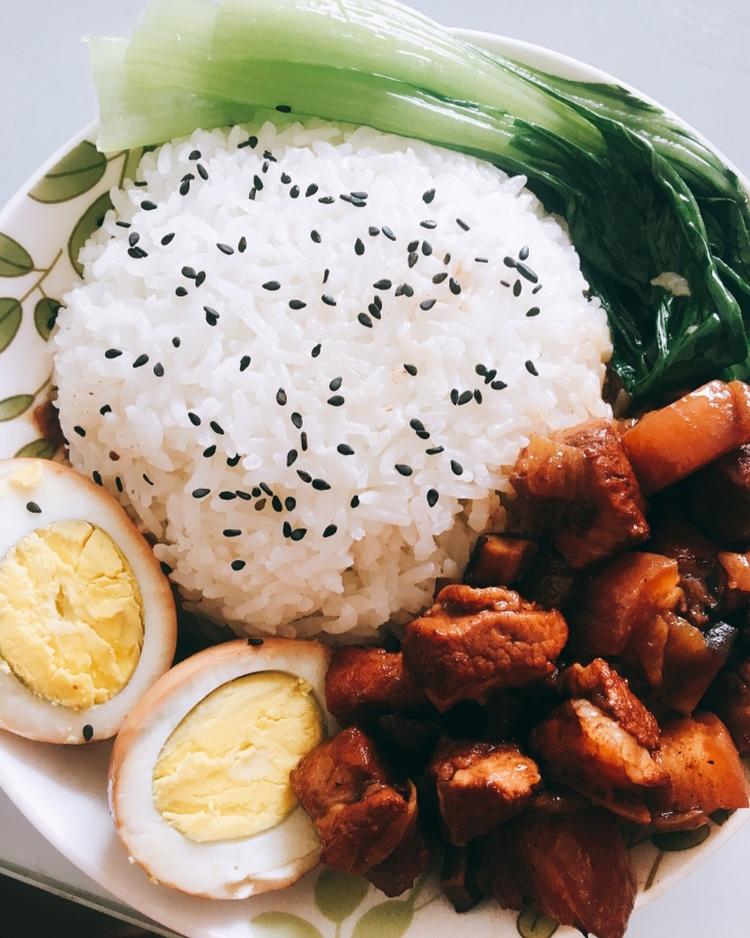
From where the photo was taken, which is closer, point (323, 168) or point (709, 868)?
point (323, 168)

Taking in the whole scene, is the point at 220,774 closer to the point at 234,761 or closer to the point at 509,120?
the point at 234,761

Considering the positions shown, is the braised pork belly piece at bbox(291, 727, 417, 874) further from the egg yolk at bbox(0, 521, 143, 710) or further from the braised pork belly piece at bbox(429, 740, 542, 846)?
the egg yolk at bbox(0, 521, 143, 710)

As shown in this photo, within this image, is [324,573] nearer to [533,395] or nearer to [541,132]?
[533,395]

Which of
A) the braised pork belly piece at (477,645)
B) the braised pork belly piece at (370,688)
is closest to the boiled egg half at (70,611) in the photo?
the braised pork belly piece at (370,688)

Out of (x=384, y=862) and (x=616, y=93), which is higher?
(x=616, y=93)

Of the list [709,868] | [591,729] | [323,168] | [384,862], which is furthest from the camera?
[709,868]

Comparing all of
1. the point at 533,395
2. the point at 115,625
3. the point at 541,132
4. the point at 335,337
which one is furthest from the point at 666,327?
the point at 115,625

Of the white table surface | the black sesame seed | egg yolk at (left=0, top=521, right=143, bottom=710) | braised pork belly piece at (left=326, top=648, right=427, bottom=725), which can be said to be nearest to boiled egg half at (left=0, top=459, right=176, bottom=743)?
egg yolk at (left=0, top=521, right=143, bottom=710)
